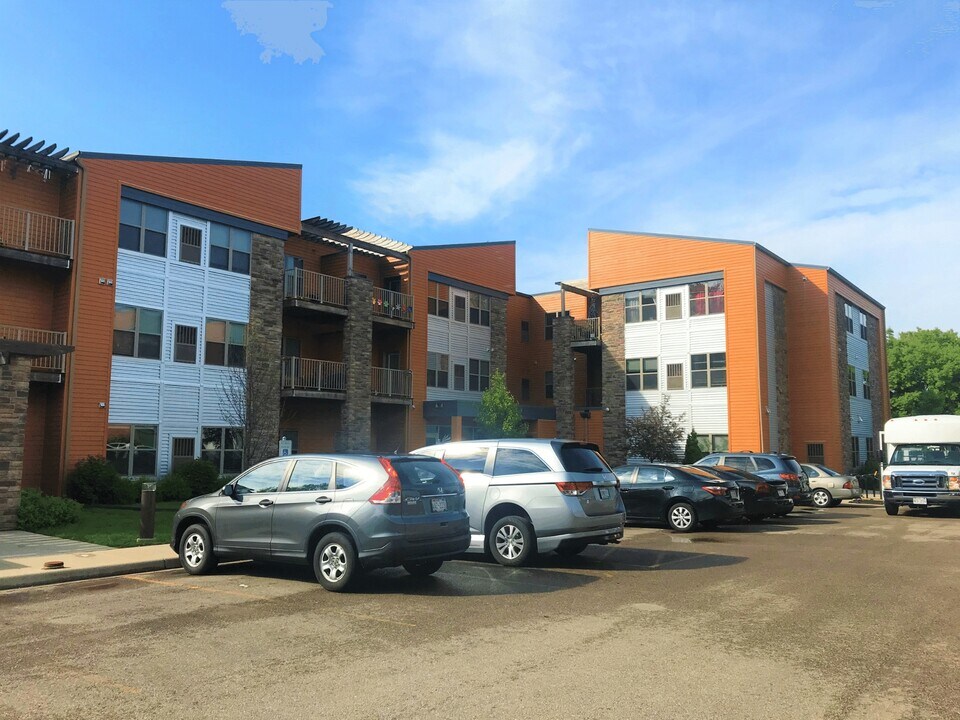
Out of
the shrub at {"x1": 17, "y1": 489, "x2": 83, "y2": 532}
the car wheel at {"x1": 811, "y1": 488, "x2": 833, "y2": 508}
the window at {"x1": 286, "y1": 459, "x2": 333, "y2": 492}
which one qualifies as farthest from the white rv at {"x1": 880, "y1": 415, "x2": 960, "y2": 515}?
the shrub at {"x1": 17, "y1": 489, "x2": 83, "y2": 532}

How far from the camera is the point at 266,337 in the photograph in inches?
1048

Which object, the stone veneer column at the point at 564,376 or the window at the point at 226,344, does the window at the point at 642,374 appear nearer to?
the stone veneer column at the point at 564,376

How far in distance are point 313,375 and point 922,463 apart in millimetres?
20050

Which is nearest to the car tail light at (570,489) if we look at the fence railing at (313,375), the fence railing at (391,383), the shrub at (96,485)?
the shrub at (96,485)

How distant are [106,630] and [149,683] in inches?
81.3

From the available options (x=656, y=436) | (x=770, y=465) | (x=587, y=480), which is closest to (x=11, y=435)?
(x=587, y=480)

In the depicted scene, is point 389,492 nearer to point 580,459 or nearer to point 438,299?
point 580,459

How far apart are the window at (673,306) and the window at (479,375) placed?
8.86m

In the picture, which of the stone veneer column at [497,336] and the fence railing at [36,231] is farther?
the stone veneer column at [497,336]

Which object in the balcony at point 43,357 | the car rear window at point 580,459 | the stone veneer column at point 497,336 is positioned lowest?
the car rear window at point 580,459

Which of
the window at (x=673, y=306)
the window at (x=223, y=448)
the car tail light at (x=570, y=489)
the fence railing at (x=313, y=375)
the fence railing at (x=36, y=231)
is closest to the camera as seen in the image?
the car tail light at (x=570, y=489)

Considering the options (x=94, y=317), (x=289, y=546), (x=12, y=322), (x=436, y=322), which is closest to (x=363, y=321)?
(x=436, y=322)

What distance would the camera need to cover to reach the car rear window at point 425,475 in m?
9.31

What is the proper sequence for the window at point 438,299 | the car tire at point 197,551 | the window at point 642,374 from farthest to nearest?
1. the window at point 642,374
2. the window at point 438,299
3. the car tire at point 197,551
